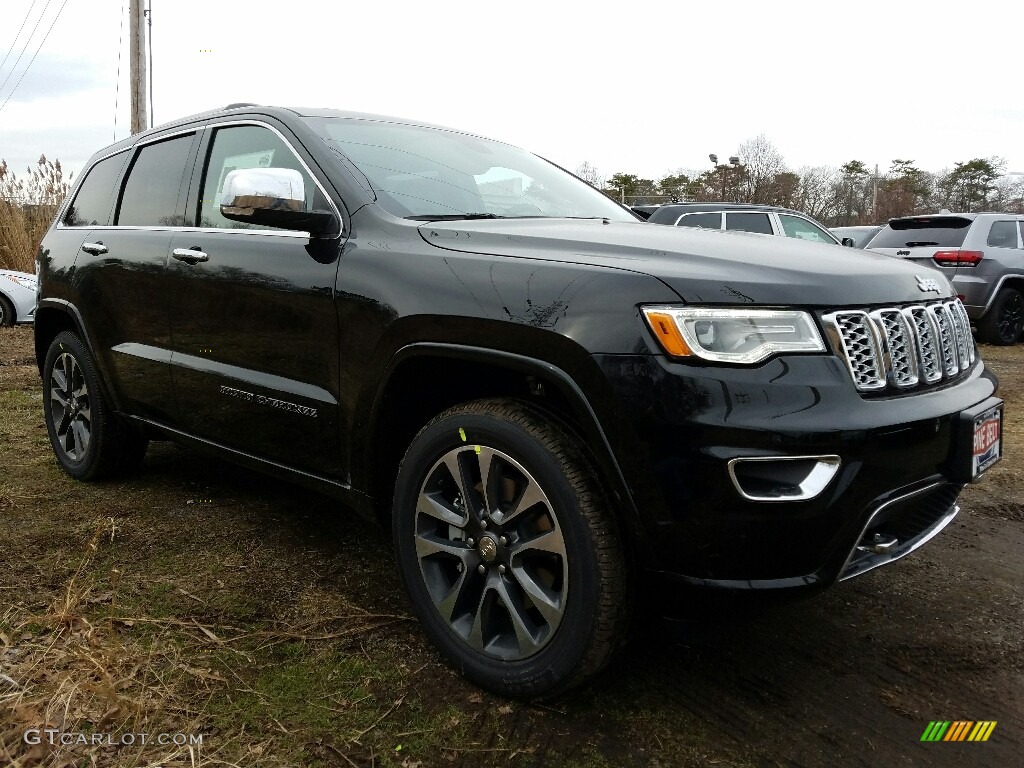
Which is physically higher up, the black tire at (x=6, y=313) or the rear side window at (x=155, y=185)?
the rear side window at (x=155, y=185)

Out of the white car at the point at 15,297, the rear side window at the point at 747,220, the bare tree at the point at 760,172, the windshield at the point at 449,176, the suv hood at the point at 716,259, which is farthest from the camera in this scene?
the bare tree at the point at 760,172

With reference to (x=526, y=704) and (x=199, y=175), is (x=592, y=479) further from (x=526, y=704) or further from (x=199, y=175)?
(x=199, y=175)

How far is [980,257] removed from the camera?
9.67m

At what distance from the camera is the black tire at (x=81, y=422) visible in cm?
403

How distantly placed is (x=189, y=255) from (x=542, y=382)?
1.73 meters

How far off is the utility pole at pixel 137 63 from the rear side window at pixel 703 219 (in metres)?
10.8

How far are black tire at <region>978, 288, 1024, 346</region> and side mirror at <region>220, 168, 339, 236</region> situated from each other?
9.14m

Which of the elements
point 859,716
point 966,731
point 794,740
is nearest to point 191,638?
point 794,740

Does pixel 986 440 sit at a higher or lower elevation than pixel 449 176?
lower

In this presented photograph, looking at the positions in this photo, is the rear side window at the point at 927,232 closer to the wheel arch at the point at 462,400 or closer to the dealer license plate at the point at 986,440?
the dealer license plate at the point at 986,440

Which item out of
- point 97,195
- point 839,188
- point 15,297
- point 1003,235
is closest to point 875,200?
point 839,188

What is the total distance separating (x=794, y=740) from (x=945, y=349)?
1116mm

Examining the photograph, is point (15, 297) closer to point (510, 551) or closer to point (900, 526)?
point (510, 551)

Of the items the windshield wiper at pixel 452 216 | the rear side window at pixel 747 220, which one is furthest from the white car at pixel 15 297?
the windshield wiper at pixel 452 216
